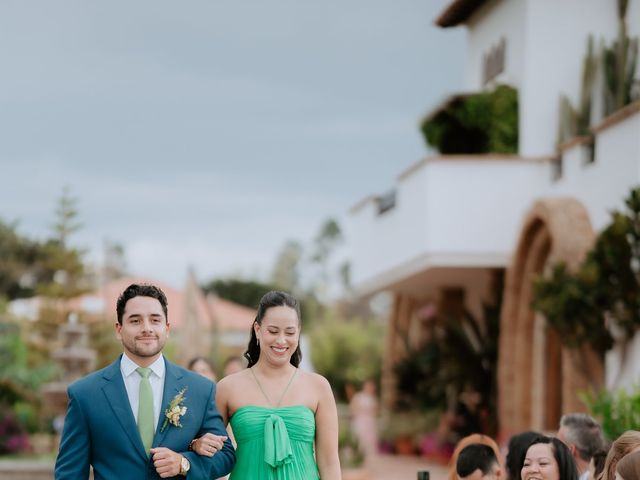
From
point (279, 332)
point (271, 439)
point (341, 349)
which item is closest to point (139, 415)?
point (271, 439)

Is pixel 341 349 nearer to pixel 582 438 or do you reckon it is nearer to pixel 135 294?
pixel 582 438

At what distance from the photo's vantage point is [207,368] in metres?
10.4

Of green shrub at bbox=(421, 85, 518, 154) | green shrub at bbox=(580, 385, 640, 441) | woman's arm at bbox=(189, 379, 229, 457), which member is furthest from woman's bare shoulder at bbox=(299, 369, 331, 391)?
→ green shrub at bbox=(421, 85, 518, 154)

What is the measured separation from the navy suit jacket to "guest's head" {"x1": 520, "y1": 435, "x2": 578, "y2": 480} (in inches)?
82.2

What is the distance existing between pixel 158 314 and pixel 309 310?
75.9 metres

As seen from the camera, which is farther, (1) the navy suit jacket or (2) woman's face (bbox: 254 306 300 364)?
(2) woman's face (bbox: 254 306 300 364)

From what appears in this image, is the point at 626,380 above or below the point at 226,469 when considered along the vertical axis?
above

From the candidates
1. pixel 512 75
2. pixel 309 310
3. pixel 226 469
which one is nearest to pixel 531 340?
pixel 512 75

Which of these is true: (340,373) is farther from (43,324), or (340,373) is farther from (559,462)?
(559,462)

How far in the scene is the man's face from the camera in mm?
5879

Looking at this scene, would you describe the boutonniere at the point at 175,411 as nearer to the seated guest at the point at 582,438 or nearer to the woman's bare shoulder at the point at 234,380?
the woman's bare shoulder at the point at 234,380

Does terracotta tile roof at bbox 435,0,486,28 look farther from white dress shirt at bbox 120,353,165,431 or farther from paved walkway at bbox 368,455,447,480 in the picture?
white dress shirt at bbox 120,353,165,431

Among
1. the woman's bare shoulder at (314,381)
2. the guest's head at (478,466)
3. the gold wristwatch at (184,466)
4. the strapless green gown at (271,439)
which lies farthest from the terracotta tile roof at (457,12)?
the gold wristwatch at (184,466)

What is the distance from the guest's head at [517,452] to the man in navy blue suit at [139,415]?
230 centimetres
